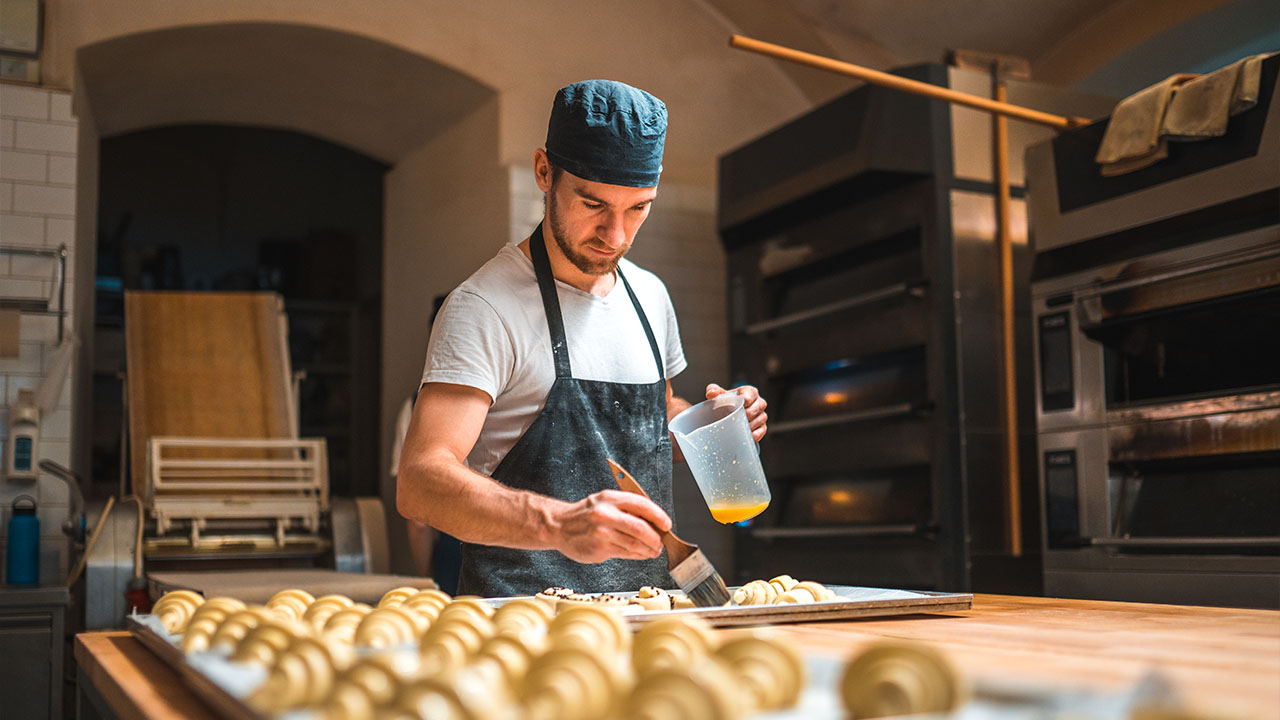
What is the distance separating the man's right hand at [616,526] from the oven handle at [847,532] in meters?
2.54

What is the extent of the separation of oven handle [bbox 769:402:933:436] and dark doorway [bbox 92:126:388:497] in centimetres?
300

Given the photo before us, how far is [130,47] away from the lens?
4746 millimetres

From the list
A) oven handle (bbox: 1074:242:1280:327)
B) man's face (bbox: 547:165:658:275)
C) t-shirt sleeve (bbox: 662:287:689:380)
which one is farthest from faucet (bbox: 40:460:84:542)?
oven handle (bbox: 1074:242:1280:327)

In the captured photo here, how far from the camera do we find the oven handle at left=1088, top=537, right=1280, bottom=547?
2.59m

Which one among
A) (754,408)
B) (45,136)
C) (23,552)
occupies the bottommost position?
(23,552)

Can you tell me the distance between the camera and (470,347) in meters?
1.71

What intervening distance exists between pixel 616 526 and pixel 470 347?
540 mm

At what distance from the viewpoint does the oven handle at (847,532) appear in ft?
12.1

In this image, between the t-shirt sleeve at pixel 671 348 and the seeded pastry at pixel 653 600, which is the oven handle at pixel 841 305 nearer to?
the t-shirt sleeve at pixel 671 348

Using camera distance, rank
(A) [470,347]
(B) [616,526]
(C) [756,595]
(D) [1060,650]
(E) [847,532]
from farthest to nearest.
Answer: (E) [847,532]
(A) [470,347]
(C) [756,595]
(B) [616,526]
(D) [1060,650]

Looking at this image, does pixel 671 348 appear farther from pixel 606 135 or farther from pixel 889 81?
pixel 889 81

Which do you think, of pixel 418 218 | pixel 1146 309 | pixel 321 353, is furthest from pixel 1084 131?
pixel 321 353

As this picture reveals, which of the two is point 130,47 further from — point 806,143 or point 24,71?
point 806,143

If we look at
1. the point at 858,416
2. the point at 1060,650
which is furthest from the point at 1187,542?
the point at 1060,650
